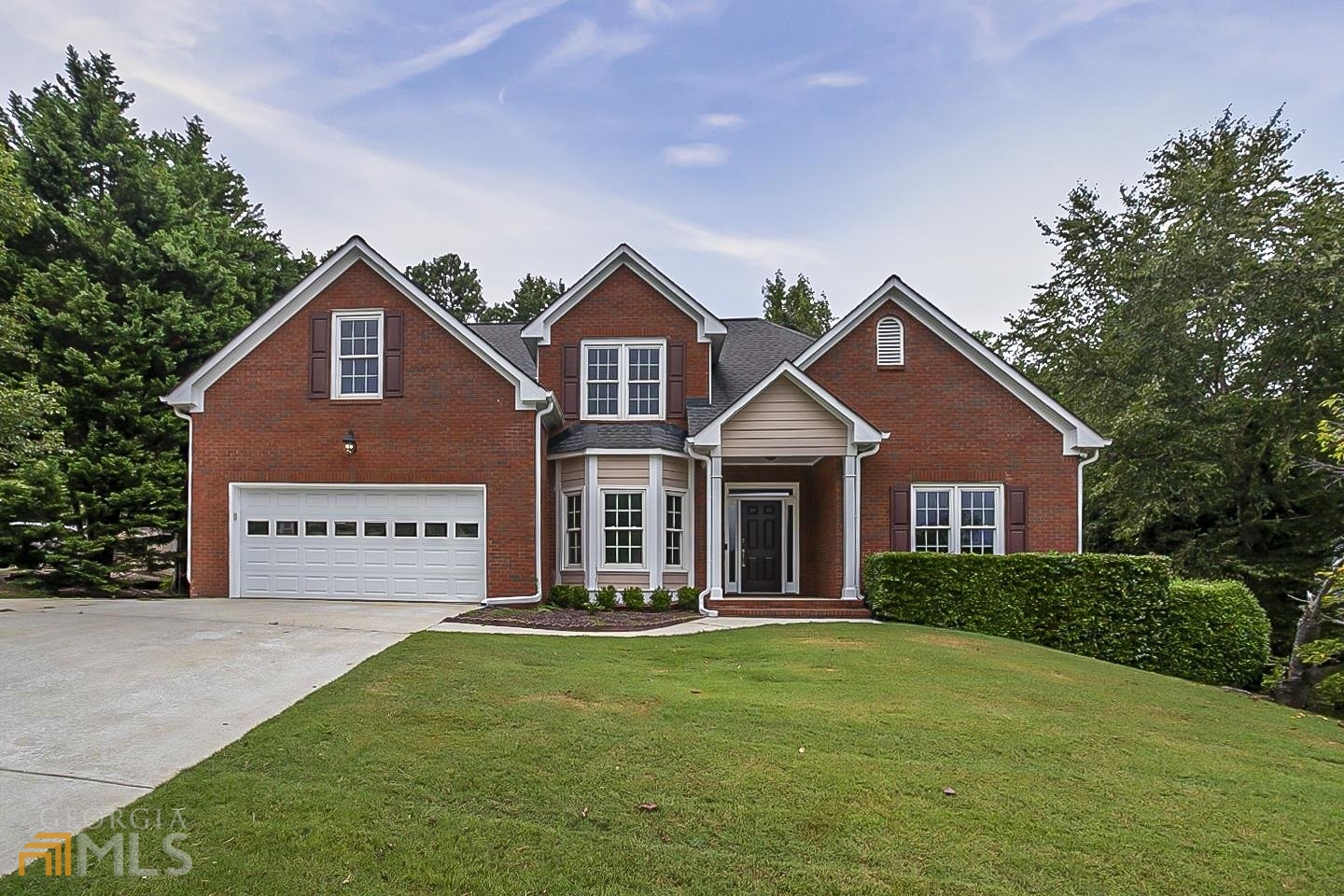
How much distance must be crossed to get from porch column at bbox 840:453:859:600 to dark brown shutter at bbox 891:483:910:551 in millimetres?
1414

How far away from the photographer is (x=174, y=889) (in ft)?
10.9

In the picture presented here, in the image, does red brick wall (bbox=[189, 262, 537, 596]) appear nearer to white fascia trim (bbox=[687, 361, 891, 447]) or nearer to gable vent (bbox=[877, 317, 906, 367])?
white fascia trim (bbox=[687, 361, 891, 447])

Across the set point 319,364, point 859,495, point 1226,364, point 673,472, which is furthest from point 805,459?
point 1226,364

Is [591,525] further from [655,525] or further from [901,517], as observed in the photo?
[901,517]

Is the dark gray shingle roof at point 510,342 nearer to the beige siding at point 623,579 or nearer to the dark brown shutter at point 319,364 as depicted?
the dark brown shutter at point 319,364

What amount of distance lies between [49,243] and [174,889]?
21.6m

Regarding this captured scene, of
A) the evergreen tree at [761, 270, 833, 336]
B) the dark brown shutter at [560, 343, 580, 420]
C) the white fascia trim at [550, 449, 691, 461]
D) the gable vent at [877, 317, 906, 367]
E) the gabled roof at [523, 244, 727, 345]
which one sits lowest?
the white fascia trim at [550, 449, 691, 461]

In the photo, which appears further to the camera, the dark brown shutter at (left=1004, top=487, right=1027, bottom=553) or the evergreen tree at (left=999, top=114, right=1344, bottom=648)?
the evergreen tree at (left=999, top=114, right=1344, bottom=648)

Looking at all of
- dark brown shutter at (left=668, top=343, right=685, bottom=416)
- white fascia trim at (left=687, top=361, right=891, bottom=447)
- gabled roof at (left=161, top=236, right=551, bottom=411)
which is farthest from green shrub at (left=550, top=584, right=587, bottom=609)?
gabled roof at (left=161, top=236, right=551, bottom=411)

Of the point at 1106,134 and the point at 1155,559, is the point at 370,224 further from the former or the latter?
the point at 1155,559

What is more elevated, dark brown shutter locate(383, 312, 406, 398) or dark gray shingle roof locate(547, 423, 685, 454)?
dark brown shutter locate(383, 312, 406, 398)

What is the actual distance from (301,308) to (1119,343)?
19.8 m

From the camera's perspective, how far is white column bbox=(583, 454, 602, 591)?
13781mm

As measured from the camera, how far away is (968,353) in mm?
14727
